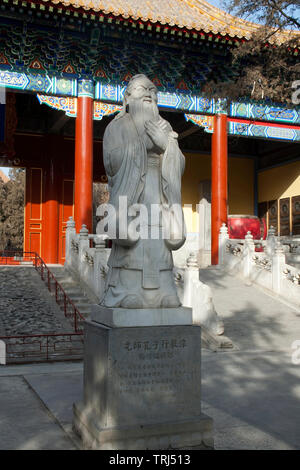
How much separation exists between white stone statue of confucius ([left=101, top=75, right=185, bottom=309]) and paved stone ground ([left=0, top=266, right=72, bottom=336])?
5.36 metres

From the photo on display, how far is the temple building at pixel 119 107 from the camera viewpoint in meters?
12.4

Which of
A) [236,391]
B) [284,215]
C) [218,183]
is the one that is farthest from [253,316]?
[284,215]

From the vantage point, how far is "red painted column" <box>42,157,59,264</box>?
16.1 metres

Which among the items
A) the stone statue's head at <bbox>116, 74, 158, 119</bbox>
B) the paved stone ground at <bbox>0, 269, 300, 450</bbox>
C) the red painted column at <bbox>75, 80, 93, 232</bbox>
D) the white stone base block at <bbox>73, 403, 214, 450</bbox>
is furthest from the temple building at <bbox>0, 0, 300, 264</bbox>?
the white stone base block at <bbox>73, 403, 214, 450</bbox>

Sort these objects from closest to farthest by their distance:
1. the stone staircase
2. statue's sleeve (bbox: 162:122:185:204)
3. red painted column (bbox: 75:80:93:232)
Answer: statue's sleeve (bbox: 162:122:185:204) → the stone staircase → red painted column (bbox: 75:80:93:232)

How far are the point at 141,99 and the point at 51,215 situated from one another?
40.0 feet

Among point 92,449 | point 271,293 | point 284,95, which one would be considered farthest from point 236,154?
point 92,449

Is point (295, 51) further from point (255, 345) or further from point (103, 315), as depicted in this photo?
point (103, 315)

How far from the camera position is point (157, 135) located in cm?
427

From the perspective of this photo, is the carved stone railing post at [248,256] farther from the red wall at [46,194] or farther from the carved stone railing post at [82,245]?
the red wall at [46,194]

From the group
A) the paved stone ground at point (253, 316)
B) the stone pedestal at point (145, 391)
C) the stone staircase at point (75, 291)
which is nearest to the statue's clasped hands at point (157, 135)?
the stone pedestal at point (145, 391)

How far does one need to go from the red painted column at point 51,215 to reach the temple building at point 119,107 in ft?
0.11

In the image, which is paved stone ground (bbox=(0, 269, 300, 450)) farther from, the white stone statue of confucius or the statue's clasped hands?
the statue's clasped hands

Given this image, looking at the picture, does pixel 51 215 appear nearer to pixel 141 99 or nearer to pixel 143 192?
pixel 141 99
